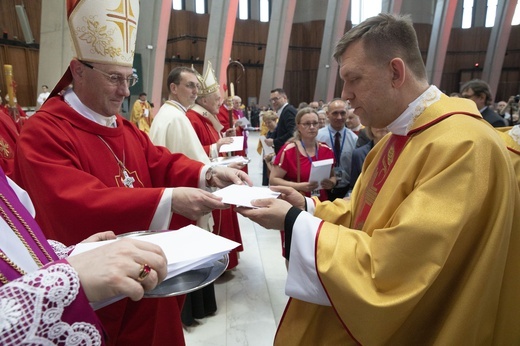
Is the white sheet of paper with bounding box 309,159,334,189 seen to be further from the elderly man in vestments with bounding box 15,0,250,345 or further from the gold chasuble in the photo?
the gold chasuble

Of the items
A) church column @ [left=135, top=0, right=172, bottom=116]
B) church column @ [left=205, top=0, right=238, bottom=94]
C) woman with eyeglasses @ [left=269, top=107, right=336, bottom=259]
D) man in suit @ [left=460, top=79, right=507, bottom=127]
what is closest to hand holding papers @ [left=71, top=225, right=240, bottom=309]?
woman with eyeglasses @ [left=269, top=107, right=336, bottom=259]

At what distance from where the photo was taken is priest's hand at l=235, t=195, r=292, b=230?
1350 mm

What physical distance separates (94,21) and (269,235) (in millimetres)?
3575

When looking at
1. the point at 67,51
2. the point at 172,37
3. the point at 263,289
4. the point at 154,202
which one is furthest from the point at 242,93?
the point at 154,202

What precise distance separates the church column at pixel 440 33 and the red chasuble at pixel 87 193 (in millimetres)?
18872

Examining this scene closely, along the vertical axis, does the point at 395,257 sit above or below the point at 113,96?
below

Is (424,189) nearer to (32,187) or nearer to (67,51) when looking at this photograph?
(32,187)

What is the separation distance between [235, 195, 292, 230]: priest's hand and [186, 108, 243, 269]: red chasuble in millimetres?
2077

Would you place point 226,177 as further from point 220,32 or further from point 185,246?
point 220,32

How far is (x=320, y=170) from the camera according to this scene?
3.00 m

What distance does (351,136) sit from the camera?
155 inches

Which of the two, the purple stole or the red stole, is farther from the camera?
the red stole

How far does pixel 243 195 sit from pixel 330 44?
1788cm

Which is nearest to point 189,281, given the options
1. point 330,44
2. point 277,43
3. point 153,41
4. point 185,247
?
point 185,247
